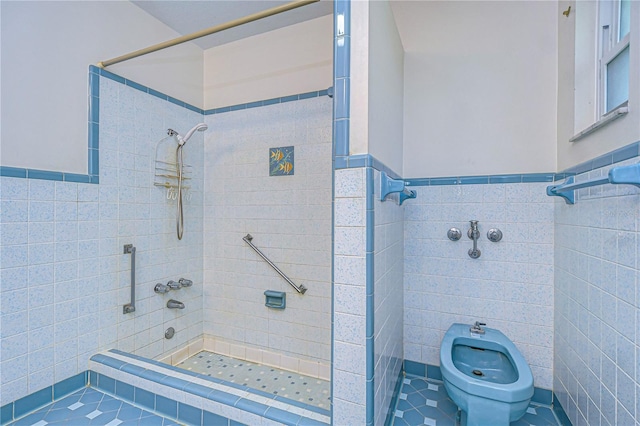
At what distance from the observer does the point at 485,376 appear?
1.50 meters

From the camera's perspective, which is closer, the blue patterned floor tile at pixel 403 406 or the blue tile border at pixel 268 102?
the blue patterned floor tile at pixel 403 406

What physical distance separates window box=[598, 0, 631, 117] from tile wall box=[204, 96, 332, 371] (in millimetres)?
1443

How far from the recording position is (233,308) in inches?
95.9

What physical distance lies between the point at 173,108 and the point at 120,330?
1.65 m

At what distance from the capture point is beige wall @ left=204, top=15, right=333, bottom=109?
2.17 metres

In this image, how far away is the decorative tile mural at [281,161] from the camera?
2.24 metres

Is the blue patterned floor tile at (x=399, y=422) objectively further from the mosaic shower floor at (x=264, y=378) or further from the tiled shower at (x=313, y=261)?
the mosaic shower floor at (x=264, y=378)

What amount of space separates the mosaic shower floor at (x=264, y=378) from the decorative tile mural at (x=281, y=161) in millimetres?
1510

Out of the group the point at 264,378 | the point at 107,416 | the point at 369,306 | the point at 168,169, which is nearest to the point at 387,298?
the point at 369,306

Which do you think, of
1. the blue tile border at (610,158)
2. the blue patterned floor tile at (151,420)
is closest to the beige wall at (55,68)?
the blue patterned floor tile at (151,420)

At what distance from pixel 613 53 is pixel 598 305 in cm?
105

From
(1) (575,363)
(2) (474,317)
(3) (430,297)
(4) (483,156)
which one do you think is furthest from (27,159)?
(1) (575,363)

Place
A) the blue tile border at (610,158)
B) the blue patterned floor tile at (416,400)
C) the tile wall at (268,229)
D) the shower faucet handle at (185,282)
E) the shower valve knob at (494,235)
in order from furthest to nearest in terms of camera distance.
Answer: the shower faucet handle at (185,282)
the tile wall at (268,229)
the shower valve knob at (494,235)
the blue patterned floor tile at (416,400)
the blue tile border at (610,158)

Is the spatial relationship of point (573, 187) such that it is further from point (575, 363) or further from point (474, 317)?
point (474, 317)
